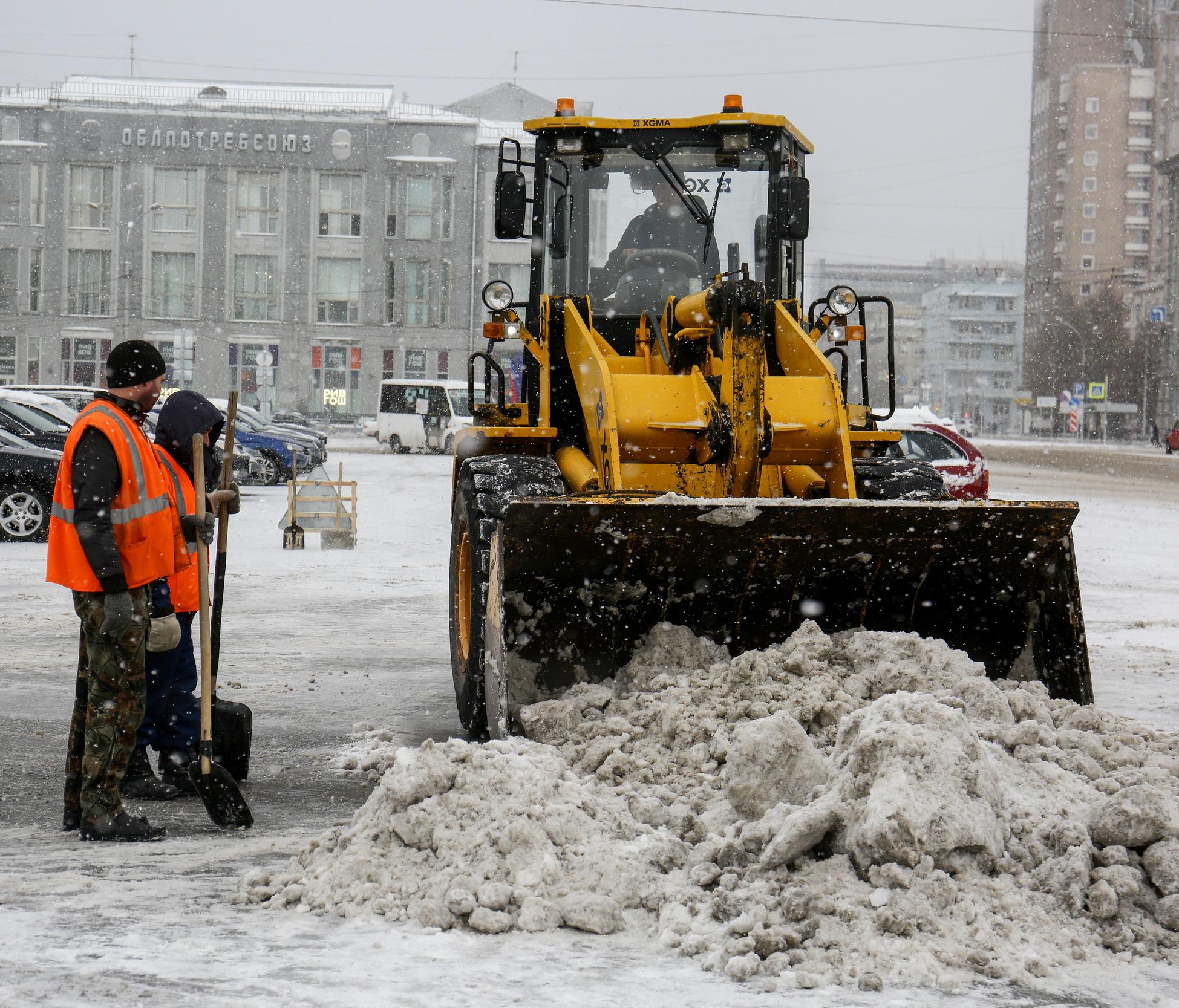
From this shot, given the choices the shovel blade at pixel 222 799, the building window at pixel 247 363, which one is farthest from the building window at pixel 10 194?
the shovel blade at pixel 222 799

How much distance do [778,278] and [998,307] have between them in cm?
13656

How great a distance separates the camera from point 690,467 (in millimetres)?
7070

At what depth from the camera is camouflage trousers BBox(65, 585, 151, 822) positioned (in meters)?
5.18

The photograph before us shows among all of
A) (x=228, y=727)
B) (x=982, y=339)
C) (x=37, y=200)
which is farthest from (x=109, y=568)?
(x=982, y=339)

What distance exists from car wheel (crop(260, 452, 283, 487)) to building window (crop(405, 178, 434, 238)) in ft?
123

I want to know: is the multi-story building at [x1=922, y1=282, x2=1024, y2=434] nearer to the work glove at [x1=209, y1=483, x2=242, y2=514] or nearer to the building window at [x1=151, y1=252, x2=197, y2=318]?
the building window at [x1=151, y1=252, x2=197, y2=318]

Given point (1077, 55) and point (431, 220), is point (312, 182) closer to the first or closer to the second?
point (431, 220)

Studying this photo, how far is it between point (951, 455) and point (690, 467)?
13715 mm

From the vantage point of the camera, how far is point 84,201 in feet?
207

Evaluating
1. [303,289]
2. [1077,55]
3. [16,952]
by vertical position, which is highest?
[1077,55]

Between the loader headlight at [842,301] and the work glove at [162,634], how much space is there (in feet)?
12.5

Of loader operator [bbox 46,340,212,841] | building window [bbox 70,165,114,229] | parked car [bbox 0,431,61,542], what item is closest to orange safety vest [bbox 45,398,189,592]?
loader operator [bbox 46,340,212,841]

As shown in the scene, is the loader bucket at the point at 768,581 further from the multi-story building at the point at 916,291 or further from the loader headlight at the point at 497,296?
the multi-story building at the point at 916,291

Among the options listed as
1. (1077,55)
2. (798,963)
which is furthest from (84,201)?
(1077,55)
